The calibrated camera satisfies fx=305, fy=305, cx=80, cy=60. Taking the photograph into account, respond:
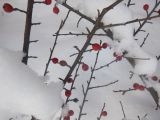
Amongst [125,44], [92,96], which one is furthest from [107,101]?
[125,44]

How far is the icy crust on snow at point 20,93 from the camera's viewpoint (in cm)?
92

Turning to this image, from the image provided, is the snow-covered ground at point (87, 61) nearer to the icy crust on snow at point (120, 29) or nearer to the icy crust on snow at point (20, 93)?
the icy crust on snow at point (20, 93)

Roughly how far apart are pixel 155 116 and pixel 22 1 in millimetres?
1388

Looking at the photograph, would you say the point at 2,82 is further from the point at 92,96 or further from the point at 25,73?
the point at 92,96

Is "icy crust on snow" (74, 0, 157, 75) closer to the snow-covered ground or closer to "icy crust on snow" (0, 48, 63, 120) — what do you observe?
the snow-covered ground

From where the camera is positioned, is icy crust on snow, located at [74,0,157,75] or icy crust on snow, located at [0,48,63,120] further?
icy crust on snow, located at [74,0,157,75]

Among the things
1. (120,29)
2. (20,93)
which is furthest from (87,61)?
(20,93)

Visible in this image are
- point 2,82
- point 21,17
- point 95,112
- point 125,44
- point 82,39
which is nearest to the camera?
point 2,82

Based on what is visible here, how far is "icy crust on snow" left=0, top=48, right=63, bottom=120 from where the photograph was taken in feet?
3.00

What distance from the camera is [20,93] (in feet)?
3.01

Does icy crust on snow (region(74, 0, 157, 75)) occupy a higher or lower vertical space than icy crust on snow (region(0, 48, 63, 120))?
higher

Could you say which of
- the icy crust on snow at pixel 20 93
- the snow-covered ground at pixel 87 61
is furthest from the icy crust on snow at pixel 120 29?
the icy crust on snow at pixel 20 93

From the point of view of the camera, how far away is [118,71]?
212 centimetres

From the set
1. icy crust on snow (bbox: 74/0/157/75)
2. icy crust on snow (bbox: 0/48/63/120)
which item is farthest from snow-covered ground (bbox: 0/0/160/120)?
icy crust on snow (bbox: 74/0/157/75)
